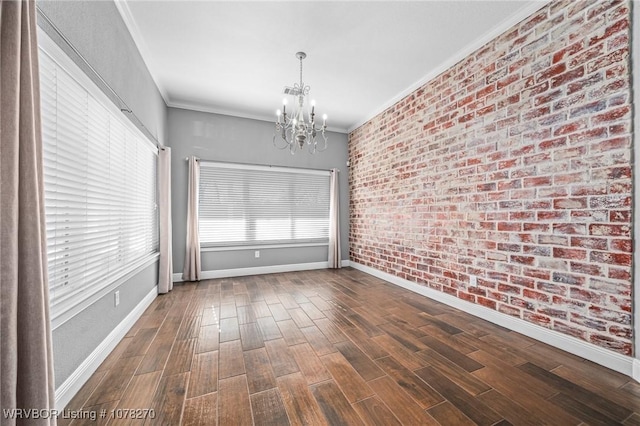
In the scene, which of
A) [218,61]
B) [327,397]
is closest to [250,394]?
[327,397]

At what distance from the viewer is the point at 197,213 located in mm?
4070

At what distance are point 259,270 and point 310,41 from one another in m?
3.52

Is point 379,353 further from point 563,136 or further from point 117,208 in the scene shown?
point 117,208

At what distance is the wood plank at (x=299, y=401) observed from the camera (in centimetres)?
133

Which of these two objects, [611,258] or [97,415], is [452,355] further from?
[97,415]

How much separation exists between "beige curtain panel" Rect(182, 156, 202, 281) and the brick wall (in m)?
3.27

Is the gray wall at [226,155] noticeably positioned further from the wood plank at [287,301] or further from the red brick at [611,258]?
the red brick at [611,258]

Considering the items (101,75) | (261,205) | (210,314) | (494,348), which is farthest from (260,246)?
(494,348)

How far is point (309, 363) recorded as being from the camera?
6.01ft

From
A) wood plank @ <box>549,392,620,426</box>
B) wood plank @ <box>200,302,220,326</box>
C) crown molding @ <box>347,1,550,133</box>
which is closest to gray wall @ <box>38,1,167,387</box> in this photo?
wood plank @ <box>200,302,220,326</box>

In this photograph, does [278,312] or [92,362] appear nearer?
[92,362]

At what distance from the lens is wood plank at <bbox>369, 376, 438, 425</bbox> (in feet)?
4.34

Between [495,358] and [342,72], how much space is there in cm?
324

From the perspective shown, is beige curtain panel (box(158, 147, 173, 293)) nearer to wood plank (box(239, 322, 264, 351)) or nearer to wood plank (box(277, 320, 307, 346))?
wood plank (box(239, 322, 264, 351))
